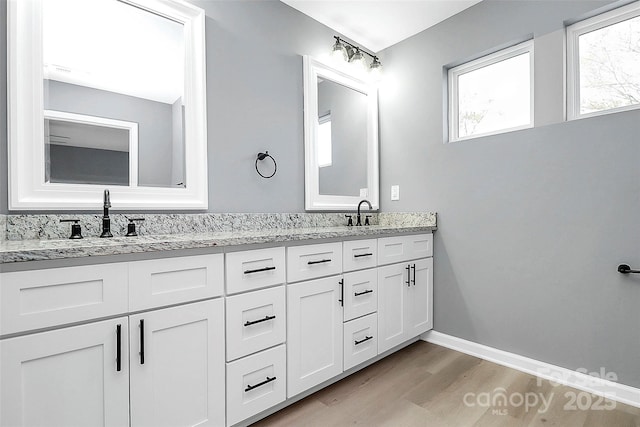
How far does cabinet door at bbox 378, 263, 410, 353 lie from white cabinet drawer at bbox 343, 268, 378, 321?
0.06m

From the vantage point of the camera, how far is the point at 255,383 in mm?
1402

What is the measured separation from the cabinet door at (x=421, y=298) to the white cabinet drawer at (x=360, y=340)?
0.40m

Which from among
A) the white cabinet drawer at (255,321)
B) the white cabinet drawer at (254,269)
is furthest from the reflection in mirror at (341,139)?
the white cabinet drawer at (255,321)

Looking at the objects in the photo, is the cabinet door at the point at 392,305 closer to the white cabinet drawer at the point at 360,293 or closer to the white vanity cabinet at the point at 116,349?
the white cabinet drawer at the point at 360,293

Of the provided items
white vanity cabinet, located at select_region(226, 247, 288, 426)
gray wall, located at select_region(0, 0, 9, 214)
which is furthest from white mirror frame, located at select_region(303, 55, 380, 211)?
gray wall, located at select_region(0, 0, 9, 214)

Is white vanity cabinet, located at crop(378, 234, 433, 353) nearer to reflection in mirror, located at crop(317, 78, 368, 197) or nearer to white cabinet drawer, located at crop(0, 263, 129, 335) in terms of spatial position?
reflection in mirror, located at crop(317, 78, 368, 197)

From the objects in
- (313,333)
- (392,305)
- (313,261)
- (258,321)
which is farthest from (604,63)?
(258,321)

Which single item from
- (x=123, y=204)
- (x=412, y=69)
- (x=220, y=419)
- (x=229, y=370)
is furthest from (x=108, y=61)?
(x=412, y=69)

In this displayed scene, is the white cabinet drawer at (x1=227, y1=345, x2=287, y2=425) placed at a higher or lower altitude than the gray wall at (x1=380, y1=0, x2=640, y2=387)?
lower

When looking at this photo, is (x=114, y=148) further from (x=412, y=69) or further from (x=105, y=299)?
(x=412, y=69)

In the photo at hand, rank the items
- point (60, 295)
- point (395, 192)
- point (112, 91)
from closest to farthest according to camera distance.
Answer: point (60, 295) → point (112, 91) → point (395, 192)

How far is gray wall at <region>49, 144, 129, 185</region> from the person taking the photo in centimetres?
142

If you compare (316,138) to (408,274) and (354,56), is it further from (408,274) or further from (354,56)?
(408,274)

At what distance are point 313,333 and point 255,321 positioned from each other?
371 millimetres
